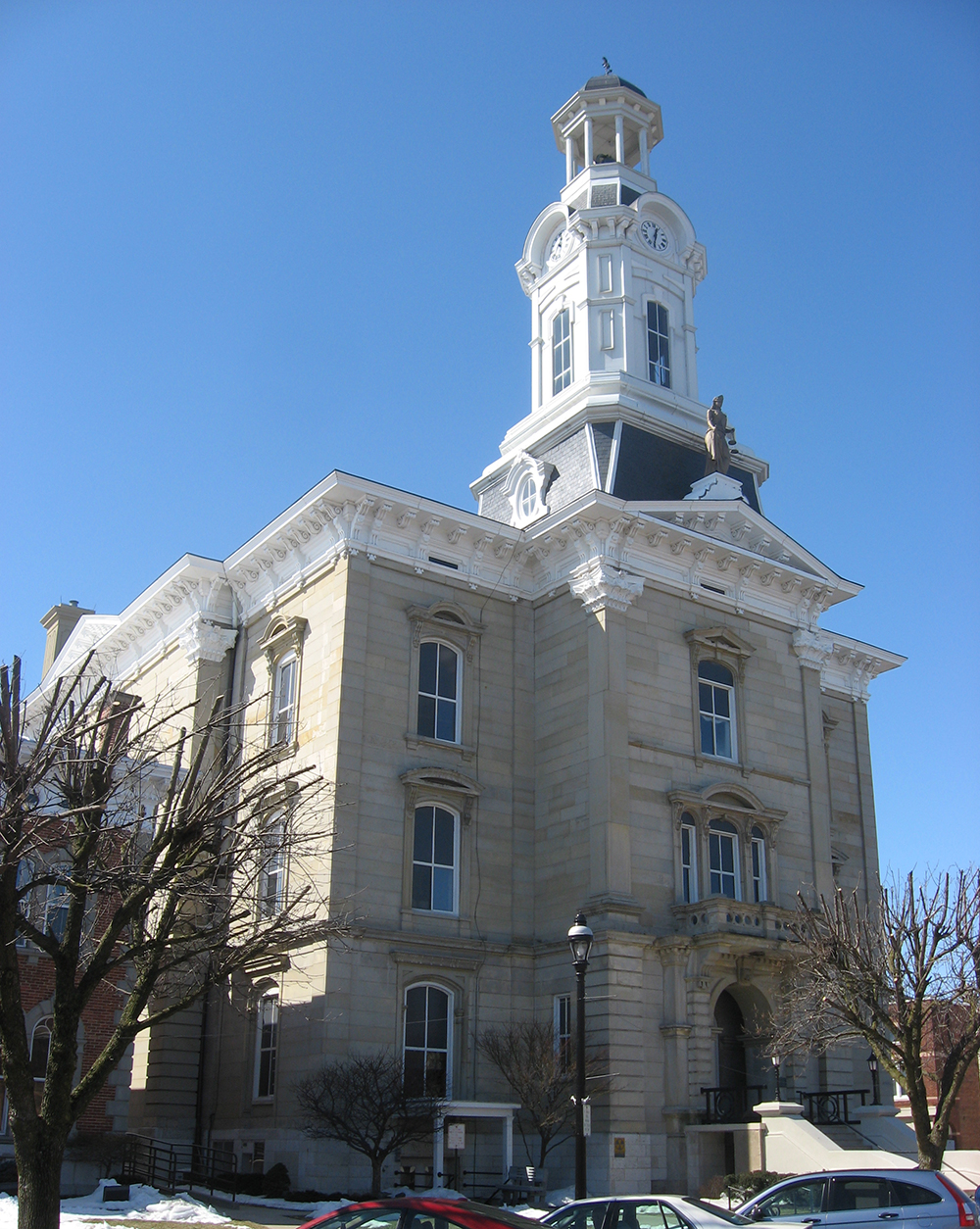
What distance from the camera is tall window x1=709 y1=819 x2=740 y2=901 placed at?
31.1 meters

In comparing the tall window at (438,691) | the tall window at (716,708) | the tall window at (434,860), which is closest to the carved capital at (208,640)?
the tall window at (438,691)

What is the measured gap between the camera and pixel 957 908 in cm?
2459

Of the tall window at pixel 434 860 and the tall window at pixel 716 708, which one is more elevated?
the tall window at pixel 716 708

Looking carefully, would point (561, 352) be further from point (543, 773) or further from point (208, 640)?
point (543, 773)

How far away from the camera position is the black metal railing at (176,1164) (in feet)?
86.9

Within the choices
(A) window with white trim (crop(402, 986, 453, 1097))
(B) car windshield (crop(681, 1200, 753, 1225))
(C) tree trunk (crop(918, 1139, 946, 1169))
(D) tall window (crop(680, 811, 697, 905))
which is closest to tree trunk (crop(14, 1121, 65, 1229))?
(B) car windshield (crop(681, 1200, 753, 1225))

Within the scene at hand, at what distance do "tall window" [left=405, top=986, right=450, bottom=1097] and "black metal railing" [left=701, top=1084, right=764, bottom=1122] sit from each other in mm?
5597

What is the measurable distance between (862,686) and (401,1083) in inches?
798

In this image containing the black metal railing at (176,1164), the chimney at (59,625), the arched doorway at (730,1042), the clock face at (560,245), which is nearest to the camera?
the black metal railing at (176,1164)

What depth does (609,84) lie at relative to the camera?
146 ft

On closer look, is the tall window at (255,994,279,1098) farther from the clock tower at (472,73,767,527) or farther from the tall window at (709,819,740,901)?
the clock tower at (472,73,767,527)

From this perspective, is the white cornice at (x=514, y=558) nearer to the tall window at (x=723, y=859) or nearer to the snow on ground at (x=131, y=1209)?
the tall window at (x=723, y=859)

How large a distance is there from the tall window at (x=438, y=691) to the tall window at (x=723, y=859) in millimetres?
6641

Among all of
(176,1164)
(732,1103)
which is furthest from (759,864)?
(176,1164)
